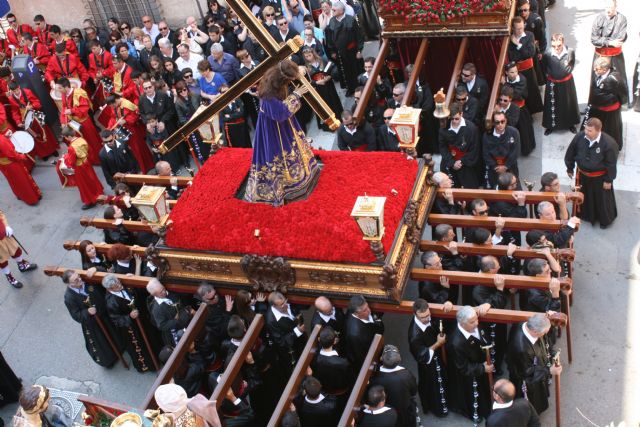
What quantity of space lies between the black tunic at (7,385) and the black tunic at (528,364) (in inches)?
248

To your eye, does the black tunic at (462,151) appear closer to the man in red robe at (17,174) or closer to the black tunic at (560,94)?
the black tunic at (560,94)

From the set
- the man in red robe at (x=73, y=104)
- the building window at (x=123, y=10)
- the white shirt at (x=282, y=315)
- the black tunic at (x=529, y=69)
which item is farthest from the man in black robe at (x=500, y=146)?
the building window at (x=123, y=10)

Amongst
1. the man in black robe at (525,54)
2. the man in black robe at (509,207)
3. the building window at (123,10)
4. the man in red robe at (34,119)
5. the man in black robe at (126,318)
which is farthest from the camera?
the building window at (123,10)

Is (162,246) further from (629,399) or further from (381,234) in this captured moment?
(629,399)

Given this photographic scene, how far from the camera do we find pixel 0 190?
14.2 m

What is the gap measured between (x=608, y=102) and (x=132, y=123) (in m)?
8.04

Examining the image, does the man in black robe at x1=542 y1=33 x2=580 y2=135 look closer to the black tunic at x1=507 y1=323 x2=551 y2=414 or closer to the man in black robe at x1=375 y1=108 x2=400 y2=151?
the man in black robe at x1=375 y1=108 x2=400 y2=151

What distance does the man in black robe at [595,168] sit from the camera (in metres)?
9.58

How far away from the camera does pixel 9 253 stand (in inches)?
436

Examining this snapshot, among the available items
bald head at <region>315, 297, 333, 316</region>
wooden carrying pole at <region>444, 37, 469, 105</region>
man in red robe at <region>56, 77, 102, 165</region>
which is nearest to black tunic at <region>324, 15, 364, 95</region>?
wooden carrying pole at <region>444, 37, 469, 105</region>

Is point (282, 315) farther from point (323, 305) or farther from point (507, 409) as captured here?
point (507, 409)

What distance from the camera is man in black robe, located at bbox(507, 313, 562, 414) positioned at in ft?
23.5

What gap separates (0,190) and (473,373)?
34.6 feet

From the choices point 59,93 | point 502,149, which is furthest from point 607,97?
point 59,93
